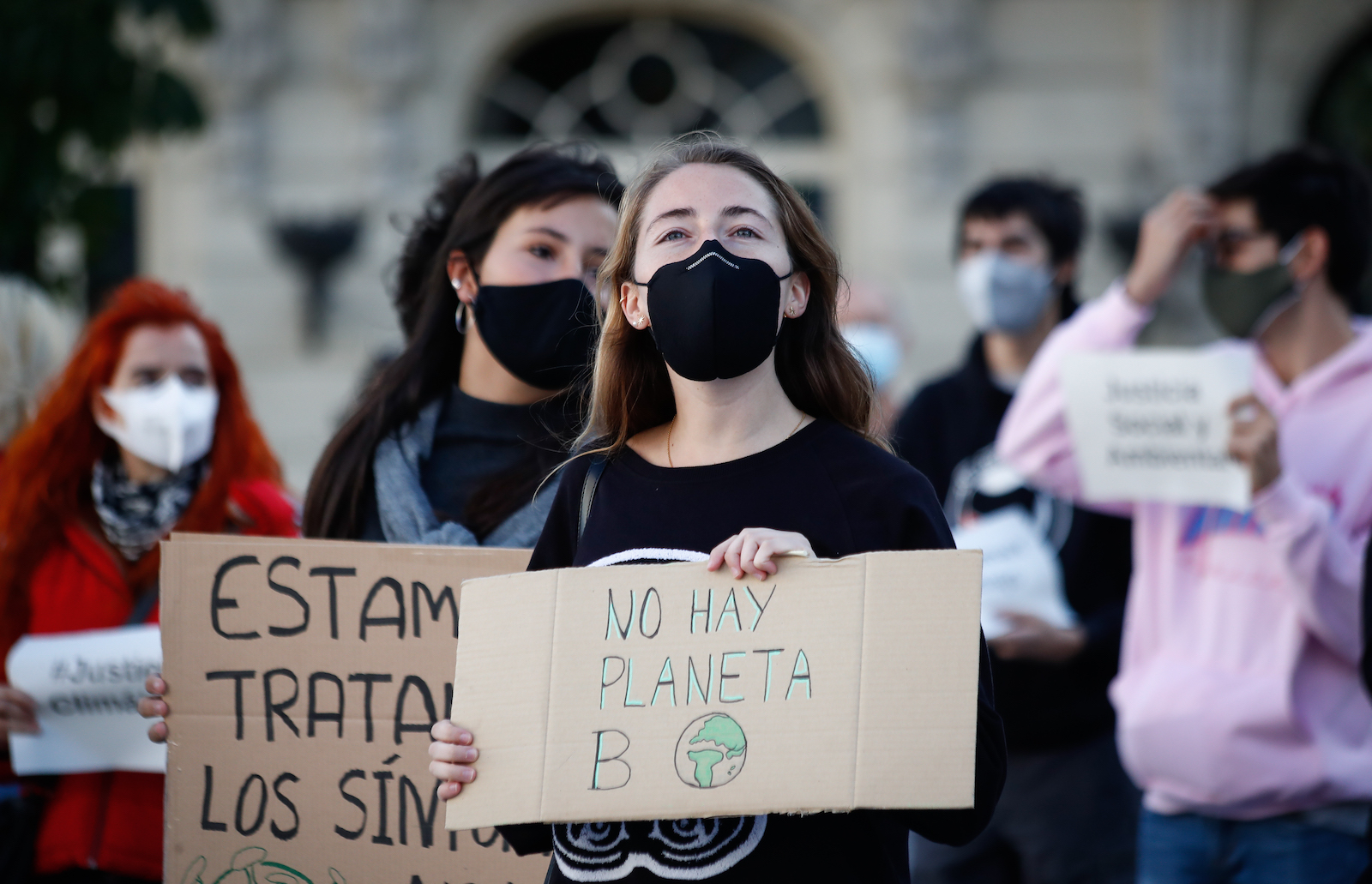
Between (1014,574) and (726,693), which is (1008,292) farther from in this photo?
(726,693)

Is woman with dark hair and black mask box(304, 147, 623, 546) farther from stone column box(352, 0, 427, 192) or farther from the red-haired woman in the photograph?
stone column box(352, 0, 427, 192)

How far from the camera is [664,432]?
6.77 feet

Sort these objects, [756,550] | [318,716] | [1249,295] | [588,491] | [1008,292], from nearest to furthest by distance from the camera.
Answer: [756,550]
[588,491]
[318,716]
[1249,295]
[1008,292]

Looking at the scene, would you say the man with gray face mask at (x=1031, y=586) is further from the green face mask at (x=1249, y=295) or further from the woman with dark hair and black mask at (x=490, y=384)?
the woman with dark hair and black mask at (x=490, y=384)

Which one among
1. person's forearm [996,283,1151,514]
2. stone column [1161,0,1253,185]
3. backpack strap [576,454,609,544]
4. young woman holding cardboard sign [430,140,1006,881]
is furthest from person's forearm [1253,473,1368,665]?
stone column [1161,0,1253,185]

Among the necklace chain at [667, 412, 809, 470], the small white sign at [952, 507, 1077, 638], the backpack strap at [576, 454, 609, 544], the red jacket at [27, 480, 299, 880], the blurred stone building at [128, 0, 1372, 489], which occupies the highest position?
the blurred stone building at [128, 0, 1372, 489]

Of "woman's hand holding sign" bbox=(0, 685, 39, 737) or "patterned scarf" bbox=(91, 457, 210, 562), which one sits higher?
"patterned scarf" bbox=(91, 457, 210, 562)

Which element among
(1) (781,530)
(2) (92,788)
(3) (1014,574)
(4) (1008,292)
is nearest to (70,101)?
(2) (92,788)

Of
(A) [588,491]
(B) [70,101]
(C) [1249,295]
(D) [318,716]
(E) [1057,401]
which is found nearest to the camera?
(A) [588,491]

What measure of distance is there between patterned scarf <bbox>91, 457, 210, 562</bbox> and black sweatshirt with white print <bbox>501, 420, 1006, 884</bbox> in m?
1.53

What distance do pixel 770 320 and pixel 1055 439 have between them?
1736 mm

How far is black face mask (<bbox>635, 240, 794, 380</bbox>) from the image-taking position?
73.2 inches

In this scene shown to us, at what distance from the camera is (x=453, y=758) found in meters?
1.86

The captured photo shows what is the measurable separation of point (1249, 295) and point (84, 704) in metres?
2.68
